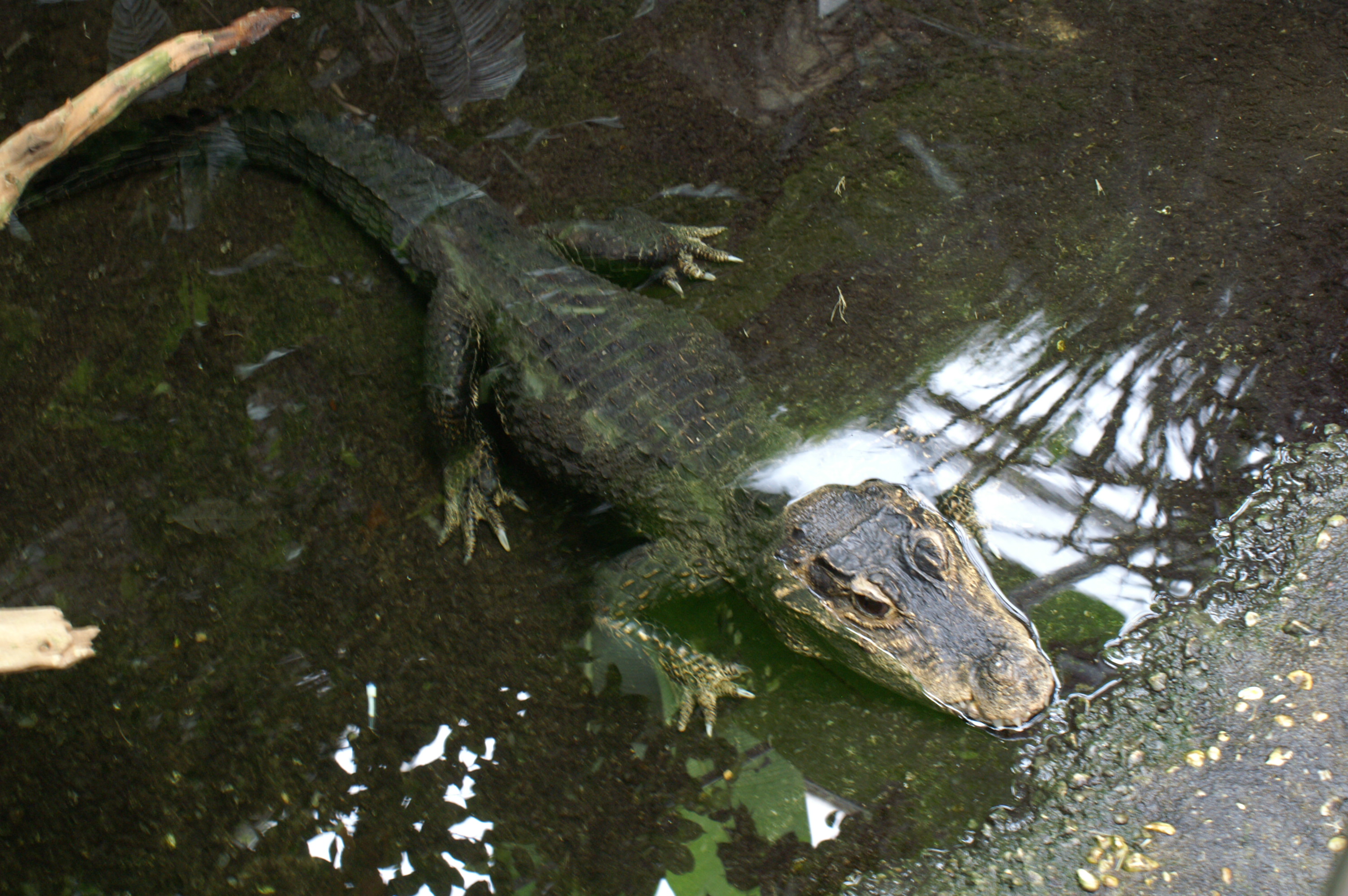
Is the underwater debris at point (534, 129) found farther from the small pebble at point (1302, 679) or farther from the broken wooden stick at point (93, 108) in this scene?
the small pebble at point (1302, 679)

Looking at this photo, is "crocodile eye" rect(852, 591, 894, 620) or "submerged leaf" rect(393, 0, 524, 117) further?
"submerged leaf" rect(393, 0, 524, 117)

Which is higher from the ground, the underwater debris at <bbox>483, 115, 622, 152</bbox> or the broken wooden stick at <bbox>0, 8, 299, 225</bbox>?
the broken wooden stick at <bbox>0, 8, 299, 225</bbox>

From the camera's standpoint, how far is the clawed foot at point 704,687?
2596 millimetres

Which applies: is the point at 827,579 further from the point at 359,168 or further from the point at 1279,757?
the point at 359,168

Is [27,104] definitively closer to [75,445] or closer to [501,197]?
[75,445]

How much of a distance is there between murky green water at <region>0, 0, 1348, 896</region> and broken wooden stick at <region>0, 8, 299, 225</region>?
3.20 feet

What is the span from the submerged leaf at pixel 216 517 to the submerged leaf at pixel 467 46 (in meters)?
1.95

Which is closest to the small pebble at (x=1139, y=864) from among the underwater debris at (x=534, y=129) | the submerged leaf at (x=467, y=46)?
the underwater debris at (x=534, y=129)

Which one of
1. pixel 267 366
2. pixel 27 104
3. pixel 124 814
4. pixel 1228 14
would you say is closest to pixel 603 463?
pixel 267 366

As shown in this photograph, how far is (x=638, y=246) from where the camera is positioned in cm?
345

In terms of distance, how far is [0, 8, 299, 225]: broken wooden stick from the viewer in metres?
2.13

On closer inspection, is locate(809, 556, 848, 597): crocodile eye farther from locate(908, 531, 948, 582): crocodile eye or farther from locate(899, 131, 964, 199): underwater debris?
locate(899, 131, 964, 199): underwater debris

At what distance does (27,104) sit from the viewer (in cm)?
342

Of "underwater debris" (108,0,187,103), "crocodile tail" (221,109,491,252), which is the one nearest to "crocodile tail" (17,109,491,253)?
"crocodile tail" (221,109,491,252)
